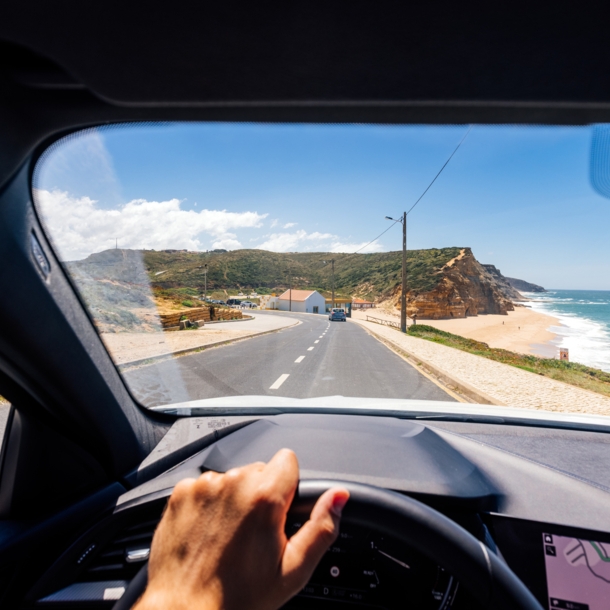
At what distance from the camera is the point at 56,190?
2029 millimetres

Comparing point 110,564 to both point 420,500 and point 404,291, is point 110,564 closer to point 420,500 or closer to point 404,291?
point 420,500

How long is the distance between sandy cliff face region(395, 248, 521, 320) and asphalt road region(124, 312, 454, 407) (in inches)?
36.3

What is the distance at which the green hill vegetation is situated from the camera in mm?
2979

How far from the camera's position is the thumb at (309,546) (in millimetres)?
965

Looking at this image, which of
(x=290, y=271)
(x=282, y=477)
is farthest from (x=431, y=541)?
(x=290, y=271)

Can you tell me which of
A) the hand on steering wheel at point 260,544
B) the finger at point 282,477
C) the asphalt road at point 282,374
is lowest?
the asphalt road at point 282,374

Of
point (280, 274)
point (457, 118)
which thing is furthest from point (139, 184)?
point (280, 274)

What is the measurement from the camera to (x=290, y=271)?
536cm

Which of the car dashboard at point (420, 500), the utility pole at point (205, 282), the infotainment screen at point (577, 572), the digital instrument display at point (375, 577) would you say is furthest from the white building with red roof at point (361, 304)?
the digital instrument display at point (375, 577)

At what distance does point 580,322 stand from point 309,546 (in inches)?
182

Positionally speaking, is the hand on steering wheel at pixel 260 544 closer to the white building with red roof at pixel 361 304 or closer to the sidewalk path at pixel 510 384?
the sidewalk path at pixel 510 384

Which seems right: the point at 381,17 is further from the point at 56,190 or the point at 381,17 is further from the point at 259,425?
the point at 259,425

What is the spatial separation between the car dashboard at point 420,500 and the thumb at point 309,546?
745 millimetres

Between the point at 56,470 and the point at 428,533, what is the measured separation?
201 centimetres
